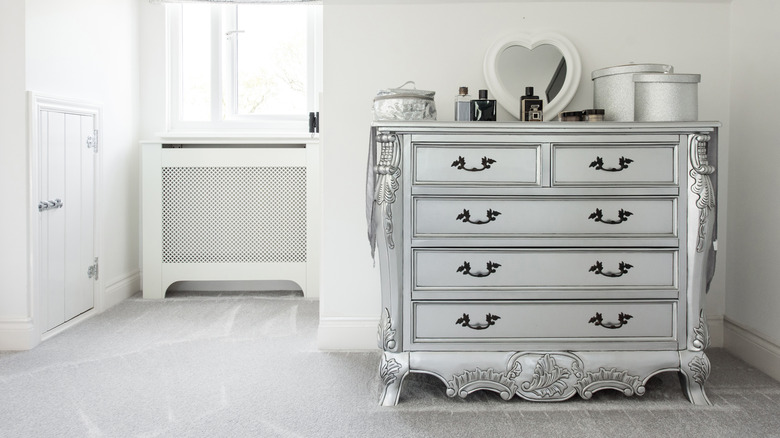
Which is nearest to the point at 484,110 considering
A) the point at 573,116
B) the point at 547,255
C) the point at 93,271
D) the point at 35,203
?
the point at 573,116

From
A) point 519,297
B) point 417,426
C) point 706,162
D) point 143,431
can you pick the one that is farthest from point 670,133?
point 143,431

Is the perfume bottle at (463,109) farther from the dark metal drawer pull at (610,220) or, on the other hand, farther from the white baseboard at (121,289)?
the white baseboard at (121,289)

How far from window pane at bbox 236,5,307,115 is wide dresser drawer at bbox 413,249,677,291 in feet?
8.59

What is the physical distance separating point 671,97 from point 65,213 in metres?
2.90

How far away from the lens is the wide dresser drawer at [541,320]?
2.42 m

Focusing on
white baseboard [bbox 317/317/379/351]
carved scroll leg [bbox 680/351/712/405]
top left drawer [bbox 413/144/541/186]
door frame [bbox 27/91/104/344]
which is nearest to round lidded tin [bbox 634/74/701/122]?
top left drawer [bbox 413/144/541/186]

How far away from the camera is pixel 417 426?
222 cm

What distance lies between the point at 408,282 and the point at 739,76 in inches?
69.8

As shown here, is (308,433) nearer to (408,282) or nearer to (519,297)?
(408,282)

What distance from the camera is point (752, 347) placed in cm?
288

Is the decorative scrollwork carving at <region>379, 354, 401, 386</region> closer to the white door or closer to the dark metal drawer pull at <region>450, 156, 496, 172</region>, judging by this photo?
the dark metal drawer pull at <region>450, 156, 496, 172</region>

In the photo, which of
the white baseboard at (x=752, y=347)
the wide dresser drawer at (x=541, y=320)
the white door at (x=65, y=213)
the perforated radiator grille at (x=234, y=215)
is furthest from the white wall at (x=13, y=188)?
the white baseboard at (x=752, y=347)

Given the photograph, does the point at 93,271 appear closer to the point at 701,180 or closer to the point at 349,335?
the point at 349,335

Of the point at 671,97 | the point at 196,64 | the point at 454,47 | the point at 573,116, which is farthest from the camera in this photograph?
the point at 196,64
